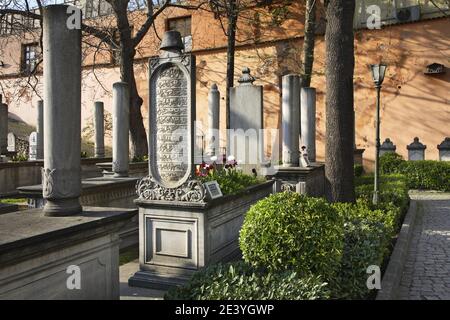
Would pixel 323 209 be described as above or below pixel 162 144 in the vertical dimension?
below

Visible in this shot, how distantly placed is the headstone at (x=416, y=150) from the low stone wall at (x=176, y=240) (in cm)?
1533

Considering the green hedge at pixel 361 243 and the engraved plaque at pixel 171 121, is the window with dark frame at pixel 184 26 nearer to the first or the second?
the green hedge at pixel 361 243

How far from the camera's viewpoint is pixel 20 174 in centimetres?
1424

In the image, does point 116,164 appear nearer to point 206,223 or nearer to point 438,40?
point 206,223

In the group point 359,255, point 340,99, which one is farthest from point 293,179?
point 359,255

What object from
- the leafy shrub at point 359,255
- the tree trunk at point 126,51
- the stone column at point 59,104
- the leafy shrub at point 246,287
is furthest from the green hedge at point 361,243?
the tree trunk at point 126,51

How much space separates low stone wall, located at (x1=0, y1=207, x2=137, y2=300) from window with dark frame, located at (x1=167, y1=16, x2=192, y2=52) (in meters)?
22.8

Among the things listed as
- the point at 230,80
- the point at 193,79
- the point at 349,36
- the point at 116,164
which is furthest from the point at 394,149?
the point at 193,79

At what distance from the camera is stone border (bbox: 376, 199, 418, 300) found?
527 cm

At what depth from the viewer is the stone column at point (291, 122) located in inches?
467

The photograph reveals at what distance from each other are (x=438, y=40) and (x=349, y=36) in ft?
46.7

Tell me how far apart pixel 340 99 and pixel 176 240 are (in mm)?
4530

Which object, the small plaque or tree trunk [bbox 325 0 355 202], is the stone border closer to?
tree trunk [bbox 325 0 355 202]
